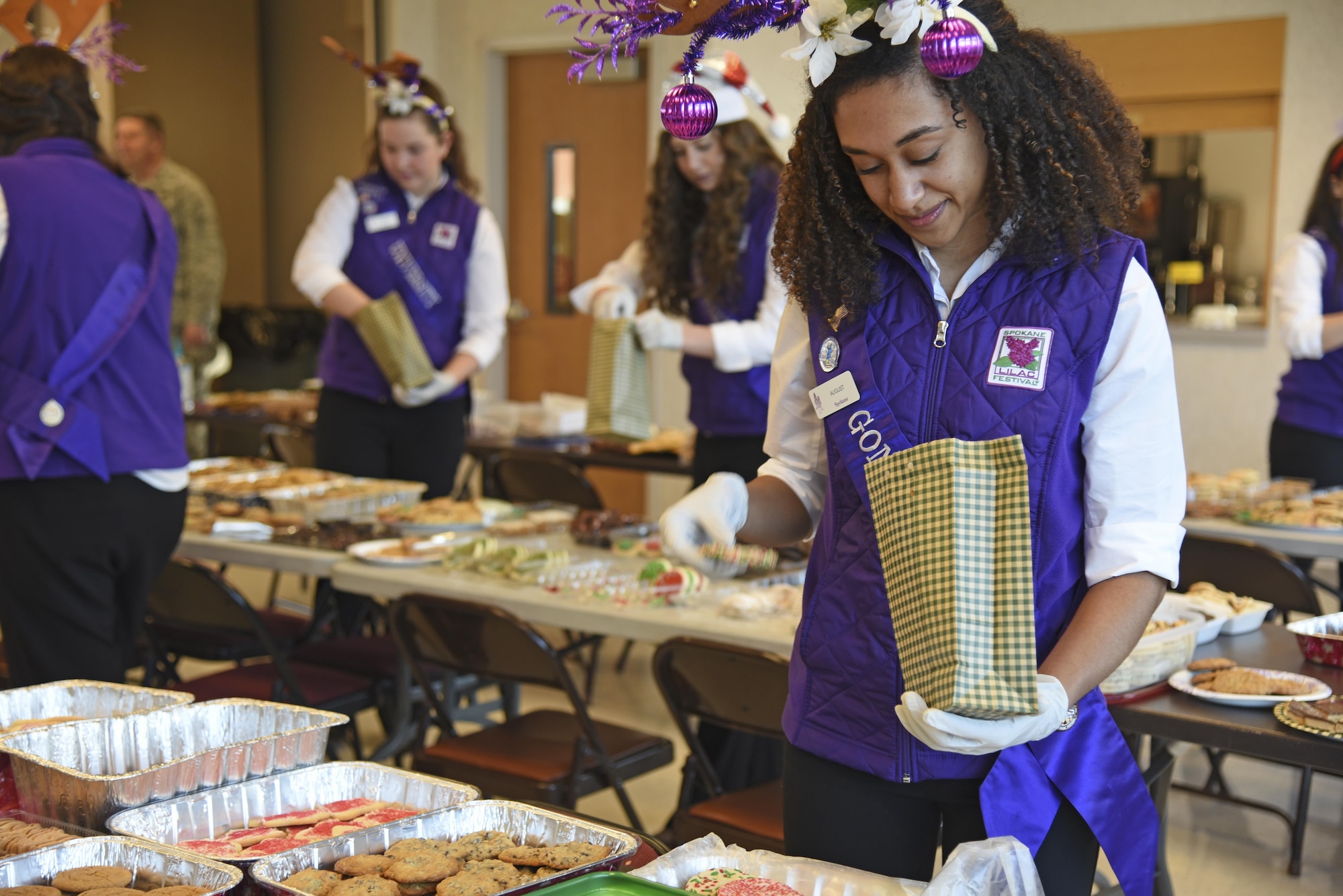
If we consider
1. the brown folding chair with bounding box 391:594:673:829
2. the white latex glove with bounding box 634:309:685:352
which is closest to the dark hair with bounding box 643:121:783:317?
the white latex glove with bounding box 634:309:685:352

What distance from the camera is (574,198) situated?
7.34 metres

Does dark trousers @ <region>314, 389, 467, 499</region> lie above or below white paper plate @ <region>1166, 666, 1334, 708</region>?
above

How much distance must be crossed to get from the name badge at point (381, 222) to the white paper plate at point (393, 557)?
1.10 metres

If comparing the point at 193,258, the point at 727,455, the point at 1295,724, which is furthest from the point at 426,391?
the point at 193,258

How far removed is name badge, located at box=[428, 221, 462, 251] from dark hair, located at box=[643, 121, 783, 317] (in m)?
0.75

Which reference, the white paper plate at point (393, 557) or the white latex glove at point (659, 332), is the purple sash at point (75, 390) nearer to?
the white paper plate at point (393, 557)

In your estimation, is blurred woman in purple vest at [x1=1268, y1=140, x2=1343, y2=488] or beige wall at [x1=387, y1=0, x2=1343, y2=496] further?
beige wall at [x1=387, y1=0, x2=1343, y2=496]

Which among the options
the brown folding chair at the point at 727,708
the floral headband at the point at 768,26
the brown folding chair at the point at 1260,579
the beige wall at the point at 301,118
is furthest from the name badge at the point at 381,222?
the beige wall at the point at 301,118

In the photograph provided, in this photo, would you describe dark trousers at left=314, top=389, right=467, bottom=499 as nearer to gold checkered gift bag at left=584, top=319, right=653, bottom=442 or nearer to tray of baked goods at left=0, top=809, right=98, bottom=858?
gold checkered gift bag at left=584, top=319, right=653, bottom=442

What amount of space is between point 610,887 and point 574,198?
21.0ft

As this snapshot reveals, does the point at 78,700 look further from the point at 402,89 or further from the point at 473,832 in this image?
the point at 402,89

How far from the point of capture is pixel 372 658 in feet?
10.6

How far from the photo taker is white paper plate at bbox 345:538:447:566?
3.01m

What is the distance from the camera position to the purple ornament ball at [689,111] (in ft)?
4.83
